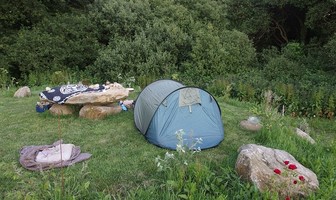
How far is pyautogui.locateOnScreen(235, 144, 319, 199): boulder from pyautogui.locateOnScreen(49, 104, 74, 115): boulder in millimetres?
3857

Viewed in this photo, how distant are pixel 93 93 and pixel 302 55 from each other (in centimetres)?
1055

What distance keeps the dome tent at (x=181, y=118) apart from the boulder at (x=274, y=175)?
1.28m

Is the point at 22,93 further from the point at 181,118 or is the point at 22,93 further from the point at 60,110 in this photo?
the point at 181,118

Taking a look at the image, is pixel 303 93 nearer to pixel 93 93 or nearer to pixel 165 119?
pixel 165 119

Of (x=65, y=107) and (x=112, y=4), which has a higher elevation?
(x=112, y=4)

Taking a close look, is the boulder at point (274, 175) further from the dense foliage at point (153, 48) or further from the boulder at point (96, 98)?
the dense foliage at point (153, 48)

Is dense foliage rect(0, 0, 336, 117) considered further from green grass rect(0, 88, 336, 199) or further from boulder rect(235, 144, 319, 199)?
boulder rect(235, 144, 319, 199)

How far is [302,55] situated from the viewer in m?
13.7

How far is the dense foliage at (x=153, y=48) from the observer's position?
10859 millimetres

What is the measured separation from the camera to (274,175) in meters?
3.73

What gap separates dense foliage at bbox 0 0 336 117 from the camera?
10859 millimetres

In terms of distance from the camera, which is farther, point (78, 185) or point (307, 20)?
point (307, 20)

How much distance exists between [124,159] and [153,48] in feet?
24.1

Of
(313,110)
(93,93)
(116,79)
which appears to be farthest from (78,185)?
(116,79)
